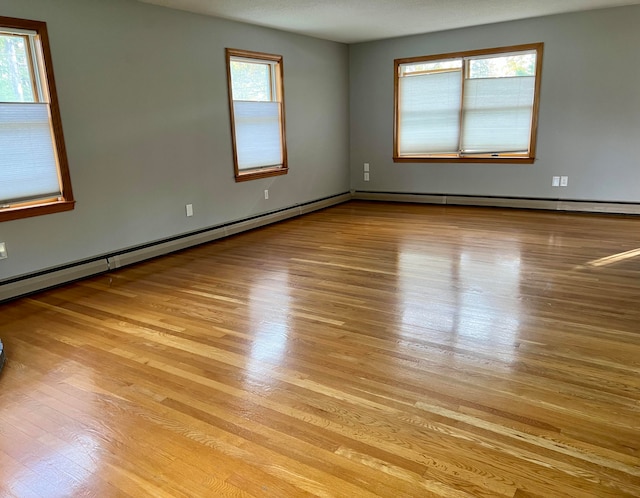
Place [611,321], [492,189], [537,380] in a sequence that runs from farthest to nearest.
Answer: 1. [492,189]
2. [611,321]
3. [537,380]

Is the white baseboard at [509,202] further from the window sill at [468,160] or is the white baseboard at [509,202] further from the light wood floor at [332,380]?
the light wood floor at [332,380]

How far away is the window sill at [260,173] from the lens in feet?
18.6

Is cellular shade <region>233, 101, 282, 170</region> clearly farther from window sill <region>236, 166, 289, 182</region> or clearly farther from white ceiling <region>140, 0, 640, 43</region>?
white ceiling <region>140, 0, 640, 43</region>

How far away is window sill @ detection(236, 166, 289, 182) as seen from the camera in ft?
18.6

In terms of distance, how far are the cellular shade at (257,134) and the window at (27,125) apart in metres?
2.15

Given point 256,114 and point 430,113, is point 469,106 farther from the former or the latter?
point 256,114

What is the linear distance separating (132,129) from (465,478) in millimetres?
4022

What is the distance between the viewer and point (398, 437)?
1902 millimetres

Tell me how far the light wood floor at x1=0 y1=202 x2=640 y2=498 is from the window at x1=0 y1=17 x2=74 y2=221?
80 cm

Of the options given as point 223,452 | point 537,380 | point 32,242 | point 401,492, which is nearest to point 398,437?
point 401,492

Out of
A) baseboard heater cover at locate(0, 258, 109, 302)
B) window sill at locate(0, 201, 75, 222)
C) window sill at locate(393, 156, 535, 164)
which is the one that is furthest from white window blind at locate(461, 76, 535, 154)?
window sill at locate(0, 201, 75, 222)


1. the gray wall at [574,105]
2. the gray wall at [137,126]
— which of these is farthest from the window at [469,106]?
the gray wall at [137,126]

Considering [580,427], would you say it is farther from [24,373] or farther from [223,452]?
[24,373]

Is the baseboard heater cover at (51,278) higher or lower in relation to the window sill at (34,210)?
lower
